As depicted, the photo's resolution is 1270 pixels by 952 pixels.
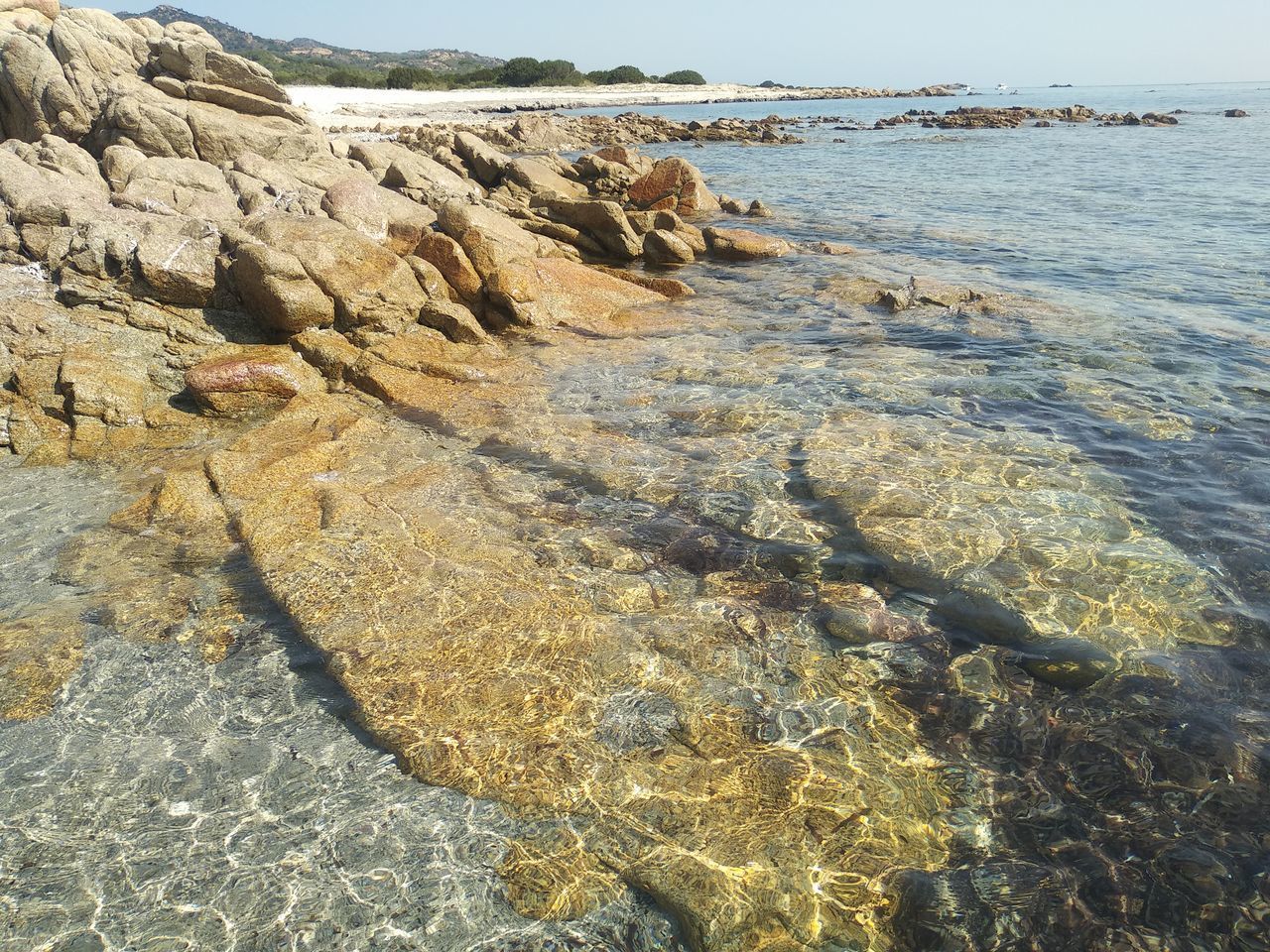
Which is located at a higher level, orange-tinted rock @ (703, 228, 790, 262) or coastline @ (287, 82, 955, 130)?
orange-tinted rock @ (703, 228, 790, 262)

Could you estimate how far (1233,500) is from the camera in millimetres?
6801

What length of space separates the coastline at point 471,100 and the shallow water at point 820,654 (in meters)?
29.7

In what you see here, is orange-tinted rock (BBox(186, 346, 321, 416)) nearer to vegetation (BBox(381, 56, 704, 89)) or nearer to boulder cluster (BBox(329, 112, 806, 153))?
boulder cluster (BBox(329, 112, 806, 153))

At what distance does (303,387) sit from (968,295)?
35.4 ft

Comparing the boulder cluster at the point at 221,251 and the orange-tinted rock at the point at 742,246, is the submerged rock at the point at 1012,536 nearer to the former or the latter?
the boulder cluster at the point at 221,251

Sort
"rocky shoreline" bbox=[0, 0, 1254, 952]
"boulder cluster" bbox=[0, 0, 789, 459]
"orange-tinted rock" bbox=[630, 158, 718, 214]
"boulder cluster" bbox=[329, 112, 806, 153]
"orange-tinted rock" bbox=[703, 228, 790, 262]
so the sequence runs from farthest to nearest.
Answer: "boulder cluster" bbox=[329, 112, 806, 153] < "orange-tinted rock" bbox=[630, 158, 718, 214] < "orange-tinted rock" bbox=[703, 228, 790, 262] < "boulder cluster" bbox=[0, 0, 789, 459] < "rocky shoreline" bbox=[0, 0, 1254, 952]

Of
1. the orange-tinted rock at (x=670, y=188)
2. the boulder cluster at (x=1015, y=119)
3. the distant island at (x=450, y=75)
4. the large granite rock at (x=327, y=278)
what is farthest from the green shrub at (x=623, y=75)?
the large granite rock at (x=327, y=278)

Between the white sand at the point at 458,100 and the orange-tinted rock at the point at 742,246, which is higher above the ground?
the orange-tinted rock at the point at 742,246

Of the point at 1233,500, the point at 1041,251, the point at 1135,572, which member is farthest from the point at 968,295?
the point at 1135,572

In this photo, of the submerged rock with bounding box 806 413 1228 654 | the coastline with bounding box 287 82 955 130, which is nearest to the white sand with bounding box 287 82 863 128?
the coastline with bounding box 287 82 955 130

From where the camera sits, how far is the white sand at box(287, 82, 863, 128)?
51.5 meters

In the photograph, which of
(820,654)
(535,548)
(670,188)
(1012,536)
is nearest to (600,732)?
(820,654)

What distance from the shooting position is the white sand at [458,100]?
169 ft

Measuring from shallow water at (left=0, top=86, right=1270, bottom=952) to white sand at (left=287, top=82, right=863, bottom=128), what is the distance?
25060mm
